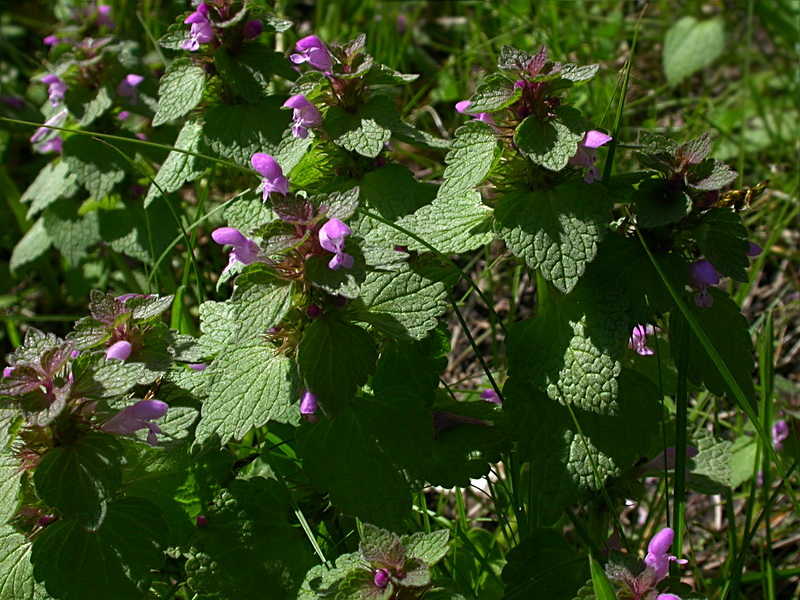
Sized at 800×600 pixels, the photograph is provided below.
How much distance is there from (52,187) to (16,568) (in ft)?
5.19

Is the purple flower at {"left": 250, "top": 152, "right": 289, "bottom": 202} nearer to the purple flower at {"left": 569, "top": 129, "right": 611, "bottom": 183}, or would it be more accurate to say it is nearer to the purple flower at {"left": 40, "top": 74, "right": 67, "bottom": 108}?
the purple flower at {"left": 569, "top": 129, "right": 611, "bottom": 183}

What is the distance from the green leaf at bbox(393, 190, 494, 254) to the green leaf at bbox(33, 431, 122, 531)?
0.61 m

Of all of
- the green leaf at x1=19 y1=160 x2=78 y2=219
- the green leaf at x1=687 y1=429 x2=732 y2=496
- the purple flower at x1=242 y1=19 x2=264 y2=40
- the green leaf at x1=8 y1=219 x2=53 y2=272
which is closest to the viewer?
the green leaf at x1=687 y1=429 x2=732 y2=496

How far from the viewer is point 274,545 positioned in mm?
1452

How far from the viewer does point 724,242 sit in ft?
4.39

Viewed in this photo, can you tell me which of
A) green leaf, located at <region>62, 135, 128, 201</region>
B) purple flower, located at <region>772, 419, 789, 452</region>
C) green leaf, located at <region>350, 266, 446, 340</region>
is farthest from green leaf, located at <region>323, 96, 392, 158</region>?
purple flower, located at <region>772, 419, 789, 452</region>

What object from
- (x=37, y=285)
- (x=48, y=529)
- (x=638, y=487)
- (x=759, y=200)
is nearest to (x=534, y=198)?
(x=638, y=487)

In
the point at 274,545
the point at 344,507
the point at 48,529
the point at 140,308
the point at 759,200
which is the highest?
the point at 140,308

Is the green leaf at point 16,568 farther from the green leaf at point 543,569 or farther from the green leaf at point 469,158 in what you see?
the green leaf at point 469,158

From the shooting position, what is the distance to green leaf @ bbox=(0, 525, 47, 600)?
132cm

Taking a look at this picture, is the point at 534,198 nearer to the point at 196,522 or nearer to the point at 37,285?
the point at 196,522

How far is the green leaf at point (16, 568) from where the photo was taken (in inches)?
51.9

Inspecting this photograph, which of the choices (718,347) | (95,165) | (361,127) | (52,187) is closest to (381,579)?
(718,347)

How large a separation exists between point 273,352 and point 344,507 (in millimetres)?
284
